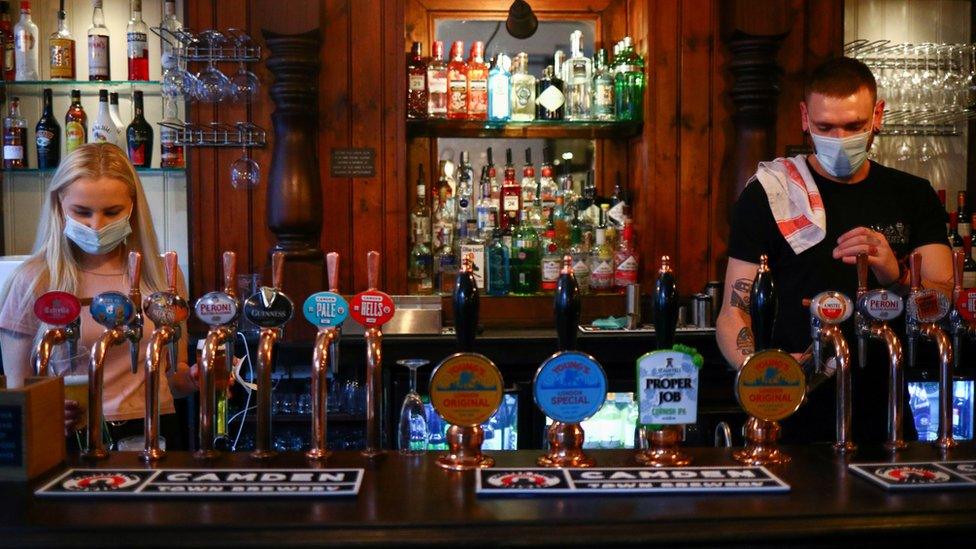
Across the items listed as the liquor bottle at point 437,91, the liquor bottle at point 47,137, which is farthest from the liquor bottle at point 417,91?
the liquor bottle at point 47,137

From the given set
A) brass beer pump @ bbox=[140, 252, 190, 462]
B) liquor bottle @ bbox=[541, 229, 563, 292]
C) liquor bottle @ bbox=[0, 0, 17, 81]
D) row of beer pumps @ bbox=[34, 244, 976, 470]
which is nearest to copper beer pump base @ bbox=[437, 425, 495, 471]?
row of beer pumps @ bbox=[34, 244, 976, 470]

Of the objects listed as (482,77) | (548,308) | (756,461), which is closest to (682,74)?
(482,77)

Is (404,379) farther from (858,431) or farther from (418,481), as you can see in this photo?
(418,481)

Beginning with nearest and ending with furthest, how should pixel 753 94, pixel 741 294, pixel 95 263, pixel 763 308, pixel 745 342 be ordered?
pixel 763 308, pixel 745 342, pixel 741 294, pixel 95 263, pixel 753 94

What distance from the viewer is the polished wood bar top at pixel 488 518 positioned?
53.9 inches

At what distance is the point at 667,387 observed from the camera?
1.69 m

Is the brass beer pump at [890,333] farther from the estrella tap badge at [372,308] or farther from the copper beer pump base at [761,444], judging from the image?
the estrella tap badge at [372,308]

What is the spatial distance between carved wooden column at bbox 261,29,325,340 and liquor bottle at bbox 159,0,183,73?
1.08ft

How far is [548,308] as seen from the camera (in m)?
3.96

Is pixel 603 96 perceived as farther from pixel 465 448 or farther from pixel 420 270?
pixel 465 448

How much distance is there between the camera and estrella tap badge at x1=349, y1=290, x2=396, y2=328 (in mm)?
1753

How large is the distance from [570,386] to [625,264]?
2.32m

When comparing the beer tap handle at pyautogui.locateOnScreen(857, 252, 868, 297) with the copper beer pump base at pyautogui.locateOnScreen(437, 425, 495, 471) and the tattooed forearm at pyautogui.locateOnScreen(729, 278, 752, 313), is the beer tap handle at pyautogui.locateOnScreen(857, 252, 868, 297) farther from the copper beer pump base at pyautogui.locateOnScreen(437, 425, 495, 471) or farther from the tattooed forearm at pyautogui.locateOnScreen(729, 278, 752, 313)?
the copper beer pump base at pyautogui.locateOnScreen(437, 425, 495, 471)

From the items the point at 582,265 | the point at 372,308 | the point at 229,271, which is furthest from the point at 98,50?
the point at 372,308
